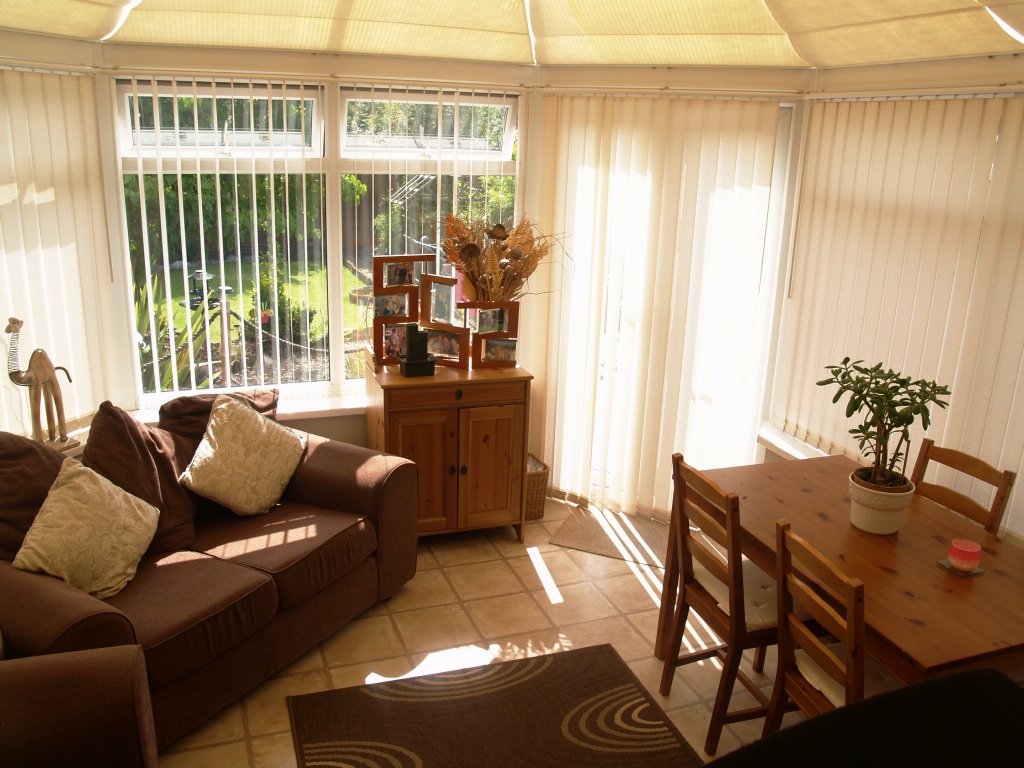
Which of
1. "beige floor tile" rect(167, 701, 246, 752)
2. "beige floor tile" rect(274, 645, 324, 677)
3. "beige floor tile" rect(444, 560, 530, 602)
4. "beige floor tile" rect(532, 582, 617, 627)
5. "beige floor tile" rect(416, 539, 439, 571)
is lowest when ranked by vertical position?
"beige floor tile" rect(167, 701, 246, 752)

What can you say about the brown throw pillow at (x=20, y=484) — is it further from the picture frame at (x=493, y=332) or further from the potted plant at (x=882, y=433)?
the potted plant at (x=882, y=433)

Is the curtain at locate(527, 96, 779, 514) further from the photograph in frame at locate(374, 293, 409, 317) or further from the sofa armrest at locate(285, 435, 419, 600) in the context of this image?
the sofa armrest at locate(285, 435, 419, 600)

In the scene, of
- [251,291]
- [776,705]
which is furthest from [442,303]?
[776,705]

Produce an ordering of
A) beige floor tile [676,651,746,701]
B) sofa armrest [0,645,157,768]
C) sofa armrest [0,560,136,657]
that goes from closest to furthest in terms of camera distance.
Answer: sofa armrest [0,645,157,768], sofa armrest [0,560,136,657], beige floor tile [676,651,746,701]

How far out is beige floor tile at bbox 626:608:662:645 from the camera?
3.39 meters

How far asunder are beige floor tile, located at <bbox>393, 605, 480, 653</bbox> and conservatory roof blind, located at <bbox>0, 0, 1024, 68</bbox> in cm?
258

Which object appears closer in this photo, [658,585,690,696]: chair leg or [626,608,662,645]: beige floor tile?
[658,585,690,696]: chair leg

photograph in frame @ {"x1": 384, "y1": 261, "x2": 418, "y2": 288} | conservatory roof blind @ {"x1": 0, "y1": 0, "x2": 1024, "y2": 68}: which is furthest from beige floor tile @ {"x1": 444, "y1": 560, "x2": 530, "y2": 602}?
conservatory roof blind @ {"x1": 0, "y1": 0, "x2": 1024, "y2": 68}

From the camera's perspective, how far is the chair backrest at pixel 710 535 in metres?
2.55

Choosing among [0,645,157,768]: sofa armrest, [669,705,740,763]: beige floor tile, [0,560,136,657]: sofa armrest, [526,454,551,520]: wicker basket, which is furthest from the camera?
[526,454,551,520]: wicker basket

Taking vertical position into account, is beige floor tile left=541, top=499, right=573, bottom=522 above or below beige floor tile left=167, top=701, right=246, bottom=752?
above

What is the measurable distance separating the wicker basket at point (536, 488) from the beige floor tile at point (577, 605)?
68 centimetres

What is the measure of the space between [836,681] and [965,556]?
0.55 metres

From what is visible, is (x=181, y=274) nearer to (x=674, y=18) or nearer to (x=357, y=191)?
(x=357, y=191)
